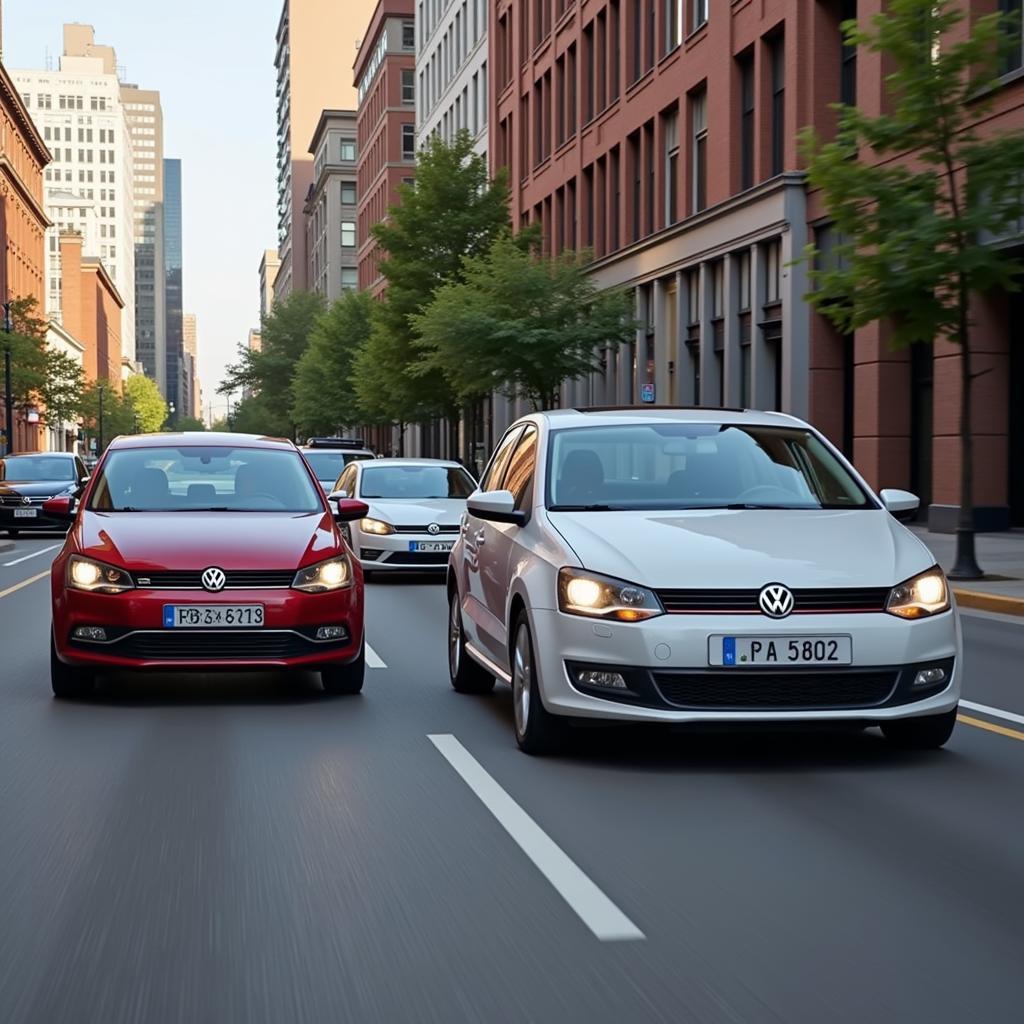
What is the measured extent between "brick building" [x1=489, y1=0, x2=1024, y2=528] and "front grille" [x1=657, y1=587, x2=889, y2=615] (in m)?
14.3

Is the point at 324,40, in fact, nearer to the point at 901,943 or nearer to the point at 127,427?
the point at 127,427

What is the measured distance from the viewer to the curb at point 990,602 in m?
15.9

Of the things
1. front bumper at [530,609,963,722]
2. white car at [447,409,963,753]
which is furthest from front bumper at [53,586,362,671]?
front bumper at [530,609,963,722]

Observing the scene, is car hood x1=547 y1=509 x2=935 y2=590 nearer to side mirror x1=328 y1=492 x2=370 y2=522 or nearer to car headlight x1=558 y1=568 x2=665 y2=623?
car headlight x1=558 y1=568 x2=665 y2=623

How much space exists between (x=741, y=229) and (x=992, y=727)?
2654 cm

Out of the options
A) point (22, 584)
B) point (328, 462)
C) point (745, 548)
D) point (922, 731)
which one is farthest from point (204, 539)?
point (328, 462)

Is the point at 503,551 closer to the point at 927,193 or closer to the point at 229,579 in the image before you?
the point at 229,579

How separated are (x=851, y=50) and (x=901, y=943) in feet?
93.6

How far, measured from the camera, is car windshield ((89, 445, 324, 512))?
34.7ft

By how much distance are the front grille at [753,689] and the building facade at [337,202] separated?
127698 millimetres

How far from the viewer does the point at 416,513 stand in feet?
66.1

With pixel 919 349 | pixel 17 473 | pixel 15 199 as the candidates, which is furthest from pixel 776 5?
pixel 15 199

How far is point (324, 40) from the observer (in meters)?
174

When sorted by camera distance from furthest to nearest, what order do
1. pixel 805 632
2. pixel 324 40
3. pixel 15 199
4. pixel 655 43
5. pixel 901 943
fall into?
pixel 324 40 < pixel 15 199 < pixel 655 43 < pixel 805 632 < pixel 901 943
